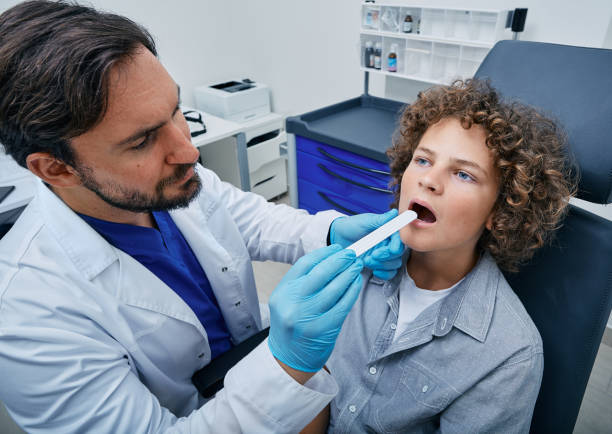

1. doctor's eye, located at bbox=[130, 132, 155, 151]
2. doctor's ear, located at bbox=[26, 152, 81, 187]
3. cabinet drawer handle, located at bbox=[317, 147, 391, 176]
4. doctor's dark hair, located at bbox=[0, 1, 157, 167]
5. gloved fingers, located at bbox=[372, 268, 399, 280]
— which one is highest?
doctor's dark hair, located at bbox=[0, 1, 157, 167]

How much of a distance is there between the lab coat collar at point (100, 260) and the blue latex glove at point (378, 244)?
499mm

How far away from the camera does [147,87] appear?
29.5 inches

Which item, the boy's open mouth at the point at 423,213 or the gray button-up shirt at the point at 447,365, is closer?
the gray button-up shirt at the point at 447,365

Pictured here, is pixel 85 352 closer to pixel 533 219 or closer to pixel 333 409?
pixel 333 409

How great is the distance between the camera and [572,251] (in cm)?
84

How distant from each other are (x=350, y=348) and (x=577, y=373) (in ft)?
1.68

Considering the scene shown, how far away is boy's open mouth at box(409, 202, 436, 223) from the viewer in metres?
0.93

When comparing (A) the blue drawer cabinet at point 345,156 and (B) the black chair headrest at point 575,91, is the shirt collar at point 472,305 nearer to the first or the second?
(B) the black chair headrest at point 575,91

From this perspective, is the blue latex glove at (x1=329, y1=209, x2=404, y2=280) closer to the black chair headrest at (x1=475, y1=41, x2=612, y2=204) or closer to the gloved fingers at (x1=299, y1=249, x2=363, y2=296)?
the gloved fingers at (x1=299, y1=249, x2=363, y2=296)

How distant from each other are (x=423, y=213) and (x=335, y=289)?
1.08 ft

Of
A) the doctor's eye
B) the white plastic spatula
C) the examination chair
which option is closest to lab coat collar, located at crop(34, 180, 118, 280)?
the doctor's eye

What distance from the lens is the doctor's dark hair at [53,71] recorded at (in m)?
0.69

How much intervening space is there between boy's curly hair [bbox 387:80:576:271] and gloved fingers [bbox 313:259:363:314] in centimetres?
38

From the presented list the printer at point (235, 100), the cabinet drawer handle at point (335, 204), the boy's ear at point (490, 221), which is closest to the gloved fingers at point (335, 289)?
the boy's ear at point (490, 221)
